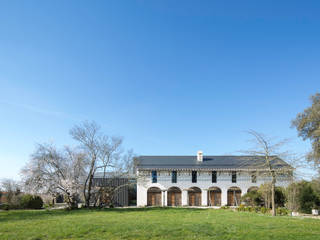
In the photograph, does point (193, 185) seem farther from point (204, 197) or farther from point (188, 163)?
point (188, 163)

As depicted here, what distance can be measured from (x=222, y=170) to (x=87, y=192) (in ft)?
55.9

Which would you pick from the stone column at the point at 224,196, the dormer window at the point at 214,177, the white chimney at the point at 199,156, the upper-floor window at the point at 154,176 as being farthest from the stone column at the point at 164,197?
the stone column at the point at 224,196

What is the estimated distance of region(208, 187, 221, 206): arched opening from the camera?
32.6 metres

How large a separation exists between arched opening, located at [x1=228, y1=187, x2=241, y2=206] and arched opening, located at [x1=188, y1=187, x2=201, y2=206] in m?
3.85

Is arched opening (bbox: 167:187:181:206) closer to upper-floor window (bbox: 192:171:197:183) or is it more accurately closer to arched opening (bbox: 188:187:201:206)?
arched opening (bbox: 188:187:201:206)

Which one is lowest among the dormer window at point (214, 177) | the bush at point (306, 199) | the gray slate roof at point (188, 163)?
the bush at point (306, 199)

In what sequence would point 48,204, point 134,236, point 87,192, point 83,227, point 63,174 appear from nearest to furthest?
point 134,236 → point 83,227 → point 63,174 → point 87,192 → point 48,204

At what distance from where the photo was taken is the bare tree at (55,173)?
21.5 m

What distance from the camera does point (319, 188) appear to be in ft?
67.8

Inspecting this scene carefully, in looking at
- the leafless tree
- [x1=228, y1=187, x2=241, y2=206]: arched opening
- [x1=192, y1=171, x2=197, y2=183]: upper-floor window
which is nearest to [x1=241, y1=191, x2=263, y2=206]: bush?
[x1=228, y1=187, x2=241, y2=206]: arched opening

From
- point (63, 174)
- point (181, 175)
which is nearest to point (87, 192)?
point (63, 174)

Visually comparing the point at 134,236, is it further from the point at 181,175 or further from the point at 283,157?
the point at 181,175

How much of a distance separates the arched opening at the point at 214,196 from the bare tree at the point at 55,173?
16.9m

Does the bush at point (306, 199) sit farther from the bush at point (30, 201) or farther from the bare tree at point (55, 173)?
the bush at point (30, 201)
